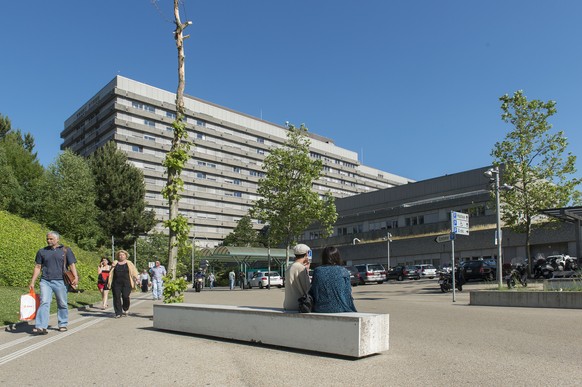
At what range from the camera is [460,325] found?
10430mm

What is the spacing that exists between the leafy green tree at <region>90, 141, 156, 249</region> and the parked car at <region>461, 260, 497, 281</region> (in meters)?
31.6

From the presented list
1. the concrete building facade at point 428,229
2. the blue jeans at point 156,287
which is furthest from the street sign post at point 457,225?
the concrete building facade at point 428,229

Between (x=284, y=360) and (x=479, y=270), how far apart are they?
28.0 metres

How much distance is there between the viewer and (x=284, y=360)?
638cm

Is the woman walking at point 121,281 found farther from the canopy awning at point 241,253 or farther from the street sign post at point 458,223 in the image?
the canopy awning at point 241,253

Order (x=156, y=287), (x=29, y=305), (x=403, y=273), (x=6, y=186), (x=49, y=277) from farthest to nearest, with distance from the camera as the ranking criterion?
(x=403, y=273) < (x=6, y=186) < (x=156, y=287) < (x=29, y=305) < (x=49, y=277)

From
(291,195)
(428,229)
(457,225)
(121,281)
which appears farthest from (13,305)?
(428,229)

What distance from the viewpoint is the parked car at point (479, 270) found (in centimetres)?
3162

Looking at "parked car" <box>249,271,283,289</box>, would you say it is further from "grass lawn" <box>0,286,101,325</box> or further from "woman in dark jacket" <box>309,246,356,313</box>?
"woman in dark jacket" <box>309,246,356,313</box>

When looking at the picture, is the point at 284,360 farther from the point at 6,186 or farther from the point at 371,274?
the point at 6,186

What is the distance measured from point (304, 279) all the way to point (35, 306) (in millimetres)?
5443

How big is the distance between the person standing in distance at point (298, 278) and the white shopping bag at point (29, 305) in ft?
16.6

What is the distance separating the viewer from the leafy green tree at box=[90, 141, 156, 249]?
1933 inches

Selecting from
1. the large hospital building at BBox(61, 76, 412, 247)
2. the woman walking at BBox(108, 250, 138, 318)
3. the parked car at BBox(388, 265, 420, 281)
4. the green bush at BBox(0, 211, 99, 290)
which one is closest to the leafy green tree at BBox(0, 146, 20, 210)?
the green bush at BBox(0, 211, 99, 290)
